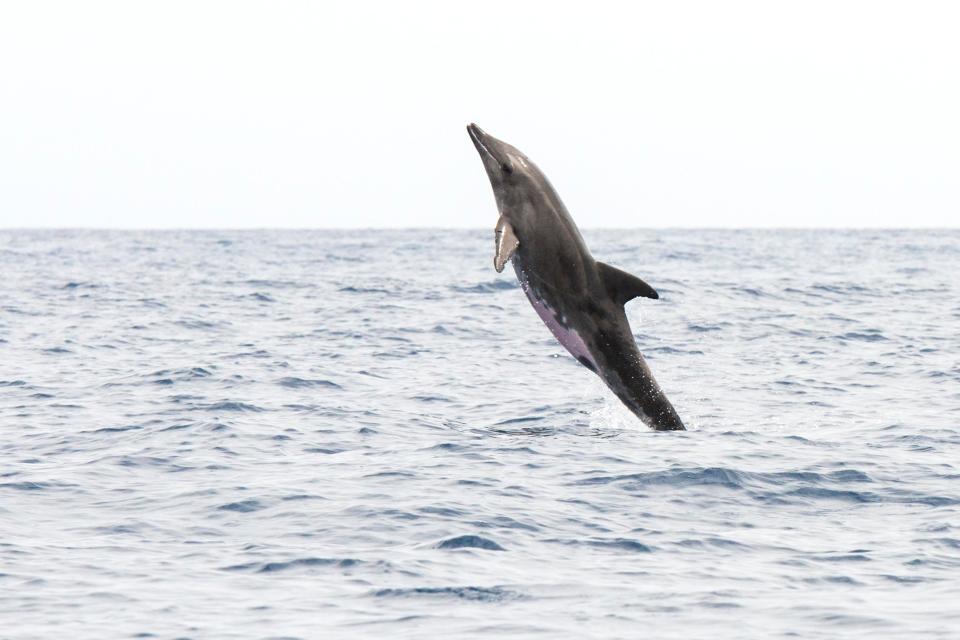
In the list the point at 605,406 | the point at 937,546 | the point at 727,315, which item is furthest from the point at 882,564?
the point at 727,315

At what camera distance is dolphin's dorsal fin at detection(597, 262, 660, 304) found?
1427cm

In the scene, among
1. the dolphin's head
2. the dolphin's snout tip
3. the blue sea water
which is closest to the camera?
the blue sea water

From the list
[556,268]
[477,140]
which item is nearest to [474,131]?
[477,140]

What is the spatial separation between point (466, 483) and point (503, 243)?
2380 mm

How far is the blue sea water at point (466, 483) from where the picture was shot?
9.93 metres

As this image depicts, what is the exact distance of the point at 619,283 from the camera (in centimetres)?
1444

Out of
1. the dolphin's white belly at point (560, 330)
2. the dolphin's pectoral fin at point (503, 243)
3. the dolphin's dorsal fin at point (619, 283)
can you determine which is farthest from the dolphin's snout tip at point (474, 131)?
A: the dolphin's dorsal fin at point (619, 283)

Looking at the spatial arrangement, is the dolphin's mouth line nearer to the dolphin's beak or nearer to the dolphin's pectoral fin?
the dolphin's beak

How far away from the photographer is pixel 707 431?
1706 cm

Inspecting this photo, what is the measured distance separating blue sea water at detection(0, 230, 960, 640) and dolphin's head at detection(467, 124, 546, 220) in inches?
107

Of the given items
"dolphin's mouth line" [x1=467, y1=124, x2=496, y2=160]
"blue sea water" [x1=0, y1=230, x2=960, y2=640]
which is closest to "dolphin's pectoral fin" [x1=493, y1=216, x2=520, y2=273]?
"dolphin's mouth line" [x1=467, y1=124, x2=496, y2=160]

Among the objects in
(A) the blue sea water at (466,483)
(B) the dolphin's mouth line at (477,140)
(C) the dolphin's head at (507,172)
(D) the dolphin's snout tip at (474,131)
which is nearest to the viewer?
(A) the blue sea water at (466,483)

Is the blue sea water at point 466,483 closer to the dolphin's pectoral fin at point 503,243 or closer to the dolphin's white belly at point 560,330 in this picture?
the dolphin's white belly at point 560,330

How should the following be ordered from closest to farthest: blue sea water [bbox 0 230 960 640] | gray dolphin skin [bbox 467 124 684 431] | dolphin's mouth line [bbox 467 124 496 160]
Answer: blue sea water [bbox 0 230 960 640], gray dolphin skin [bbox 467 124 684 431], dolphin's mouth line [bbox 467 124 496 160]
